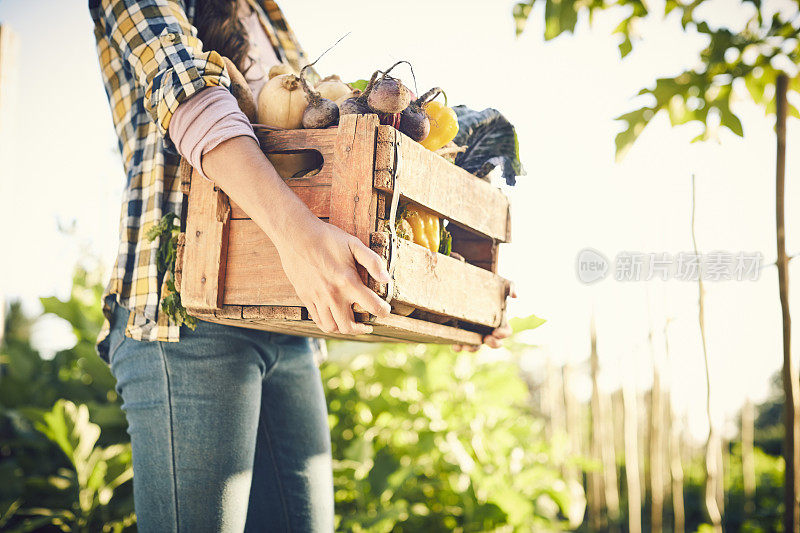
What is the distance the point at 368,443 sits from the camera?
7.48 ft

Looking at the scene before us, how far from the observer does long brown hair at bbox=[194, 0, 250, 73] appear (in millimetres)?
1108

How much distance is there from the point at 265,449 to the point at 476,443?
174 centimetres

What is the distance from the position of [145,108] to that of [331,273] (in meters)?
0.48

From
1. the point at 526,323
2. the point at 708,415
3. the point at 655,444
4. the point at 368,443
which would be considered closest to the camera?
the point at 526,323

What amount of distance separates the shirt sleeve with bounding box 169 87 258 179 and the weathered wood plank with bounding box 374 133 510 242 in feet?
0.72

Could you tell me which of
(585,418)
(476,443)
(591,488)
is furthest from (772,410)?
(476,443)

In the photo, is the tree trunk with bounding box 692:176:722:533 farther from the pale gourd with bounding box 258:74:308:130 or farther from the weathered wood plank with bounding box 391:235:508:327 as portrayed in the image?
the pale gourd with bounding box 258:74:308:130

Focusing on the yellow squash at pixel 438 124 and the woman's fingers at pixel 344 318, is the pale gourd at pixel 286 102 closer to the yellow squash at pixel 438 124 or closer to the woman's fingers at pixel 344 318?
Result: the yellow squash at pixel 438 124

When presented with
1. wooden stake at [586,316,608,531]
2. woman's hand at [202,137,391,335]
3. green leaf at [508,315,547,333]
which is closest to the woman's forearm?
woman's hand at [202,137,391,335]

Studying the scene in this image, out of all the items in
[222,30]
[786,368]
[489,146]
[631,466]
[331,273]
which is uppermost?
[222,30]

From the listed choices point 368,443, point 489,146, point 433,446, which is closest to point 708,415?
point 433,446

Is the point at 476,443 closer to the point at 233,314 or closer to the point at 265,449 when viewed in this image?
the point at 265,449

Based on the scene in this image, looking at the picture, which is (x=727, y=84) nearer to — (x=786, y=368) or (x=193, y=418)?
(x=786, y=368)

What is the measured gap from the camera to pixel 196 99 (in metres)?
0.88
